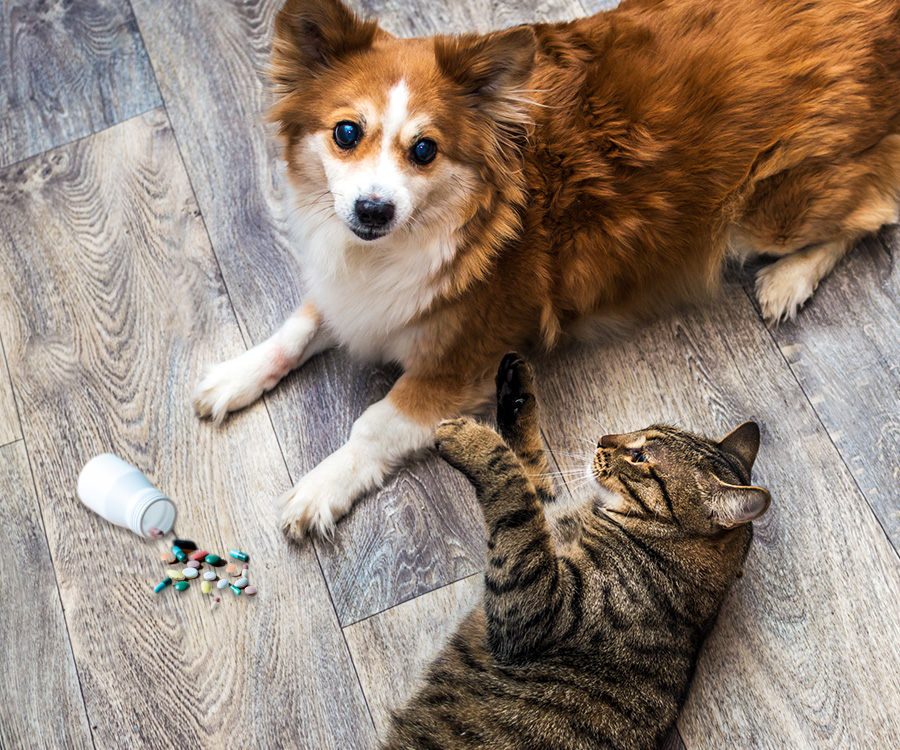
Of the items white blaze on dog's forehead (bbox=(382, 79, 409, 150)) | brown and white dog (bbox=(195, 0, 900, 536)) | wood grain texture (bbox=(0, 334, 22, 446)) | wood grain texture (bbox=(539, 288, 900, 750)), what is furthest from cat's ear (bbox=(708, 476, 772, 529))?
wood grain texture (bbox=(0, 334, 22, 446))

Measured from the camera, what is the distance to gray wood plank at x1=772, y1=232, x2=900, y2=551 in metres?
2.20

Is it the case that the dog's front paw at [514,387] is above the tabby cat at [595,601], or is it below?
above

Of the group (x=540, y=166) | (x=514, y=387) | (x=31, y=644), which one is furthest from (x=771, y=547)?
(x=31, y=644)

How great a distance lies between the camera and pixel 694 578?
1.78 m

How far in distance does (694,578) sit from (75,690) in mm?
1635

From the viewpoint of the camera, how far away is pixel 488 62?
174 centimetres

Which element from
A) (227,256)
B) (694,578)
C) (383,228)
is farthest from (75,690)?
(694,578)

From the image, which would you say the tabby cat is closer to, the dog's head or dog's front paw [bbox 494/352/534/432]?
dog's front paw [bbox 494/352/534/432]

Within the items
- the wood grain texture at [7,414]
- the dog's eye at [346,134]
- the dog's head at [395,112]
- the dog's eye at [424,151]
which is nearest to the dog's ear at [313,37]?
the dog's head at [395,112]

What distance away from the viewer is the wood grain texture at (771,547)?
2012 millimetres

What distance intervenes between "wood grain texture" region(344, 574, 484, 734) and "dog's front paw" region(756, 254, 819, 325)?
1198 millimetres

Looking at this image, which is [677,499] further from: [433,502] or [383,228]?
[383,228]

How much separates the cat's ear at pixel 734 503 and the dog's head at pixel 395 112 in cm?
87

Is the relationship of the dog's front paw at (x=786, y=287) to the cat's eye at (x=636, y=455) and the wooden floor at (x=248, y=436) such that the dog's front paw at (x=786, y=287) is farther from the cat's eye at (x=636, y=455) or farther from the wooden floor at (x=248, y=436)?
the cat's eye at (x=636, y=455)
